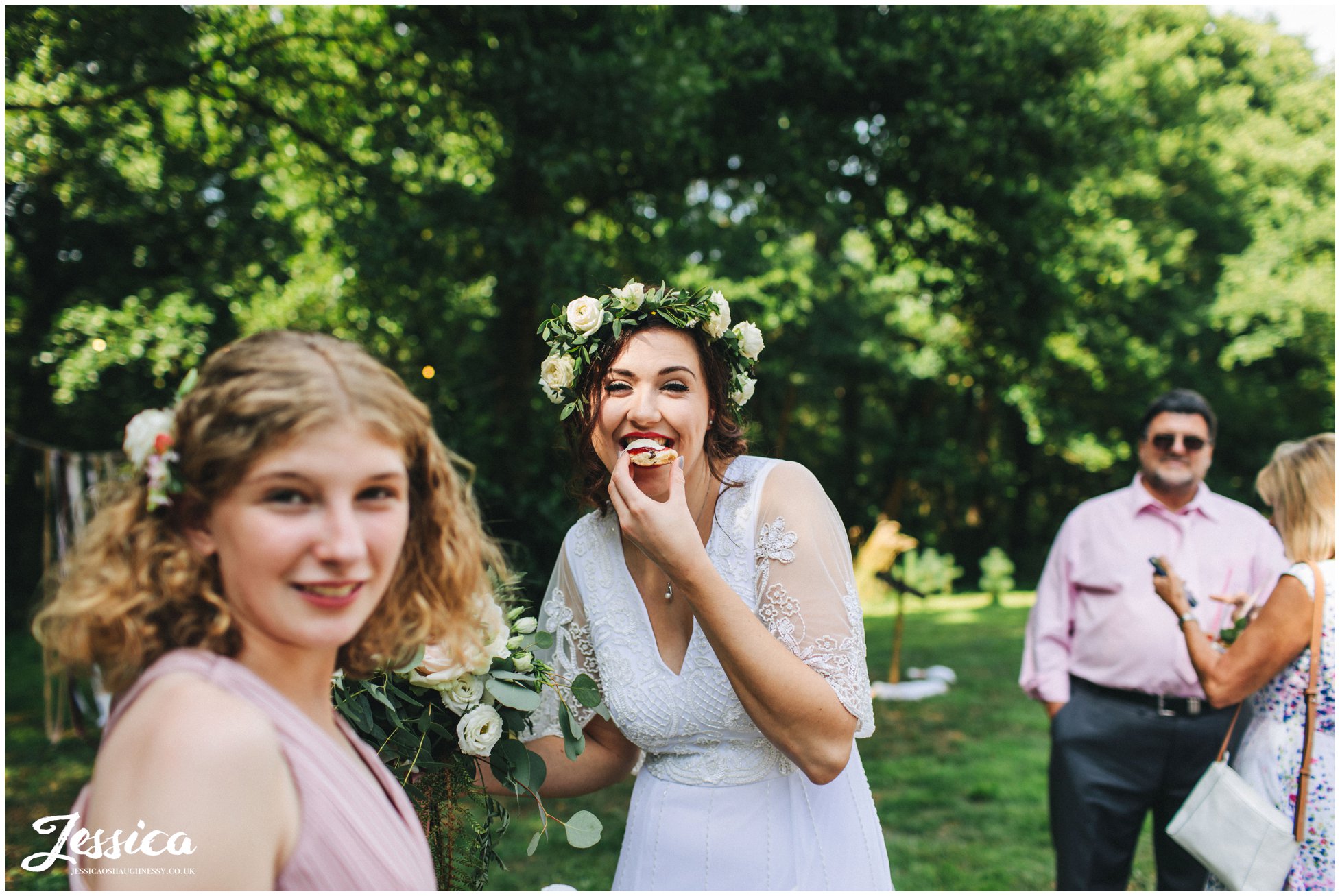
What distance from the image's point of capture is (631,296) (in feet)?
7.20

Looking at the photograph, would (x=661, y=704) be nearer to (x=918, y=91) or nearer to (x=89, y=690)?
(x=918, y=91)

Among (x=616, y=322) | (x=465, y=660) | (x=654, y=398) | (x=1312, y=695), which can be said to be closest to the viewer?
(x=465, y=660)

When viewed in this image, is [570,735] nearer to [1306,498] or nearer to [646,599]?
[646,599]

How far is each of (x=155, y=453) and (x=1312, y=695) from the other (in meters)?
3.42

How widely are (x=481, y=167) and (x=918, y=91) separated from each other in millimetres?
3782

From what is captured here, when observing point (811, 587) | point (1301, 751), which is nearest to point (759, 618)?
point (811, 587)

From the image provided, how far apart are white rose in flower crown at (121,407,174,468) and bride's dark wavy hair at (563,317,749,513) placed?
1125 mm

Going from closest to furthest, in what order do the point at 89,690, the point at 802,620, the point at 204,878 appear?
1. the point at 204,878
2. the point at 802,620
3. the point at 89,690

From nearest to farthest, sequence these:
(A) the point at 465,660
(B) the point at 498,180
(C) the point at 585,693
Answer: (A) the point at 465,660, (C) the point at 585,693, (B) the point at 498,180

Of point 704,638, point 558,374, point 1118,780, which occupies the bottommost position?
point 1118,780

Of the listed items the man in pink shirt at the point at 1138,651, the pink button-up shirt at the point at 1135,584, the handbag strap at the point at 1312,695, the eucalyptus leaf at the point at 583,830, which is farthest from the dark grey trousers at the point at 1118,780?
the eucalyptus leaf at the point at 583,830

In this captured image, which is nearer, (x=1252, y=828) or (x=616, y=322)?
(x=616, y=322)

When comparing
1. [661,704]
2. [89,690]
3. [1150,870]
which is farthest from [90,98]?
[1150,870]

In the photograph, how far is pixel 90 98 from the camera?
22.5 ft
